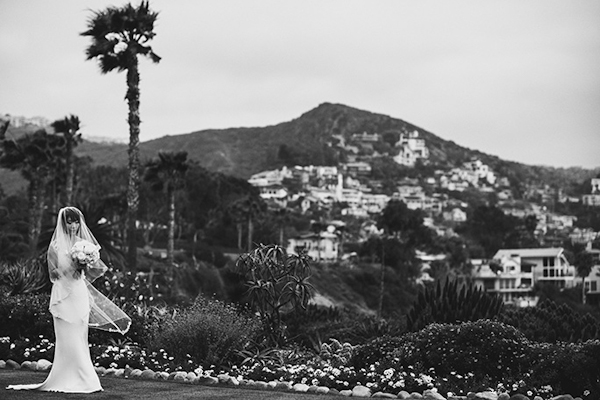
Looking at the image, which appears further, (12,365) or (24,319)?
(24,319)

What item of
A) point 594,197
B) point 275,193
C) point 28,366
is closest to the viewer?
point 28,366

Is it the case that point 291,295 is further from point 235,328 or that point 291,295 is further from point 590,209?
point 590,209

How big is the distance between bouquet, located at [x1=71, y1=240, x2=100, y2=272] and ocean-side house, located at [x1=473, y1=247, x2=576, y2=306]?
80057 millimetres

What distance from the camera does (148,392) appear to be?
1142cm

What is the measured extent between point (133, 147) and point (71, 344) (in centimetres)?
2201

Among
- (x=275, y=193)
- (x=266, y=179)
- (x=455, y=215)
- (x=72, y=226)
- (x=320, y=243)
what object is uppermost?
(x=266, y=179)

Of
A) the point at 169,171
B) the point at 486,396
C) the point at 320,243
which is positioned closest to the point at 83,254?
the point at 486,396

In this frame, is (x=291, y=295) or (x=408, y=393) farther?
(x=291, y=295)

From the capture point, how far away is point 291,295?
16906 millimetres

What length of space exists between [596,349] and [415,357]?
2688mm

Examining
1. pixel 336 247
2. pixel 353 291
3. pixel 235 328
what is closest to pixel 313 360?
pixel 235 328

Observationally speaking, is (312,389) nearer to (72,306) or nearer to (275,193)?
(72,306)

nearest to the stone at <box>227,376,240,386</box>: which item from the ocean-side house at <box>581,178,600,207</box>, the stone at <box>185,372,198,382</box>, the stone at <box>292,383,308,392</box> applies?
the stone at <box>185,372,198,382</box>

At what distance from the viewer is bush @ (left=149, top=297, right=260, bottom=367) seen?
47.0 ft
